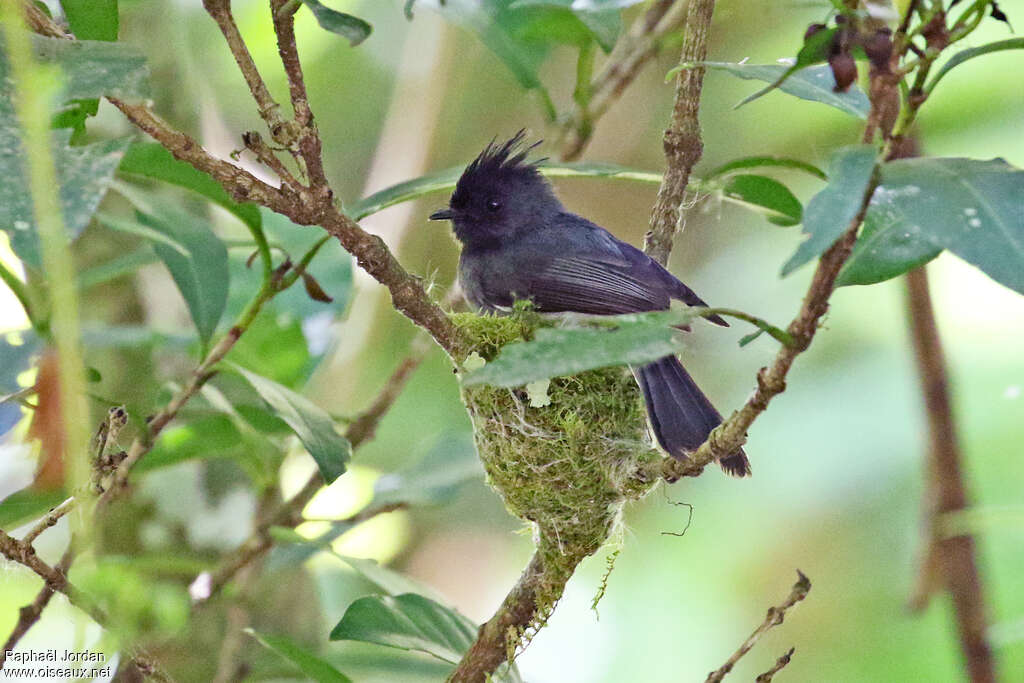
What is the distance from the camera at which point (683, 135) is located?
2145 mm

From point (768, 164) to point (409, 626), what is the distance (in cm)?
110

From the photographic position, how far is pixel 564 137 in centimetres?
296

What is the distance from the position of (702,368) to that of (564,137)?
2209mm

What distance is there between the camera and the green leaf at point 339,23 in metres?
1.44

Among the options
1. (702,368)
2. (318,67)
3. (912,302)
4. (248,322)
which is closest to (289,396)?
(248,322)

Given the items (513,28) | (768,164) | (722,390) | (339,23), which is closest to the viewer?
(339,23)

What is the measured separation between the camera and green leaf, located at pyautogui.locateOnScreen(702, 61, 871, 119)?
4.61 feet

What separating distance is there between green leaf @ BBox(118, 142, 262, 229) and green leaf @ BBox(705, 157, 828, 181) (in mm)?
925

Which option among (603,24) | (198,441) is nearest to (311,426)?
(198,441)

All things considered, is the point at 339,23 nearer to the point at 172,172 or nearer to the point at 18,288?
the point at 172,172

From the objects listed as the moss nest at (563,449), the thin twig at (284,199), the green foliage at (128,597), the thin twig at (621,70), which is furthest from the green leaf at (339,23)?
the thin twig at (621,70)

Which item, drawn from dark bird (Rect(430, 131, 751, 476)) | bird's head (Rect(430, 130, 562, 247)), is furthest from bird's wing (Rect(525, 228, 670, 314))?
bird's head (Rect(430, 130, 562, 247))

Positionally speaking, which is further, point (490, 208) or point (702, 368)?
point (702, 368)

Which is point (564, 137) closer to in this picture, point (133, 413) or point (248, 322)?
point (248, 322)
